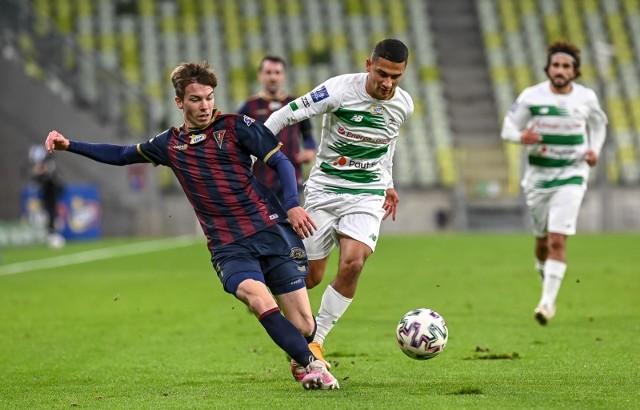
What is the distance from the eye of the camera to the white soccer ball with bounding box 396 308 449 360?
6.79m

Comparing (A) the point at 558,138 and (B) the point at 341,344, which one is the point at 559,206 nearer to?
(A) the point at 558,138

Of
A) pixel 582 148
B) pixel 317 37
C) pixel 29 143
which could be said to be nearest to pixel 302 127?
pixel 582 148

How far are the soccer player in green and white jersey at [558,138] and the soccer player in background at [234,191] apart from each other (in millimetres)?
4104

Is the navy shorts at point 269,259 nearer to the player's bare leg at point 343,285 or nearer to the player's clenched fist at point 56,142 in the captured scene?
the player's bare leg at point 343,285

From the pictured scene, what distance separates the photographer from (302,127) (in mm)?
10977

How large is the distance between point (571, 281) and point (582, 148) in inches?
158

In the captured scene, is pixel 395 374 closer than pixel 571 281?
Yes

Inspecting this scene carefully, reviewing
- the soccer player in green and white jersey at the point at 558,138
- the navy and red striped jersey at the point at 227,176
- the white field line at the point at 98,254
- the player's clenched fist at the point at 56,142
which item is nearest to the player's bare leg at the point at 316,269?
the navy and red striped jersey at the point at 227,176

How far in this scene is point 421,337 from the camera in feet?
22.3

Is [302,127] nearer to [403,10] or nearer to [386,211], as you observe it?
[386,211]

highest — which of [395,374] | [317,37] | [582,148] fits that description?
[317,37]

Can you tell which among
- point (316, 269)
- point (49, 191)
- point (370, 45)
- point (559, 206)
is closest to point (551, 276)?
point (559, 206)

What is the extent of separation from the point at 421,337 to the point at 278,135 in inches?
181

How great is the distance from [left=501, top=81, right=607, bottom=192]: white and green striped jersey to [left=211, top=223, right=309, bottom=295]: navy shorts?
4203mm
